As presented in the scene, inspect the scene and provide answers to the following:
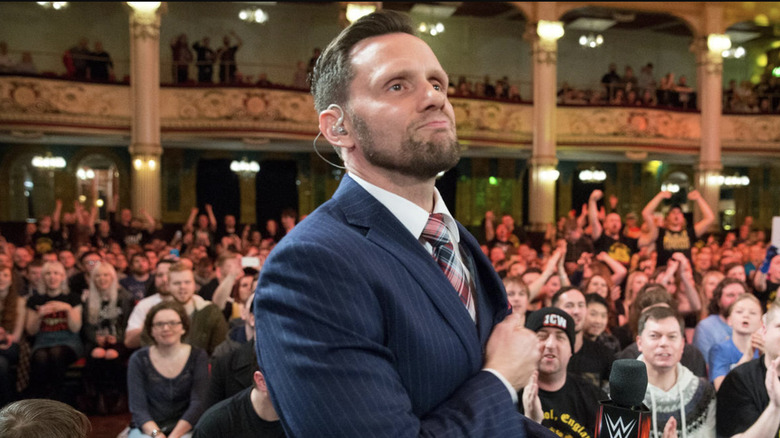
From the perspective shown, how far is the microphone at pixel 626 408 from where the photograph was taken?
125 cm

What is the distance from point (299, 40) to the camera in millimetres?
18781

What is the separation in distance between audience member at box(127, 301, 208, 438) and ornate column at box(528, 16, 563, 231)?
1191 centimetres

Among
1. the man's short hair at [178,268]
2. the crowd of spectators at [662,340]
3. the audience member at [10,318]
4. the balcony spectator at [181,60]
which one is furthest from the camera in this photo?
the balcony spectator at [181,60]

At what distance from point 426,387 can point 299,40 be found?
18.3 m

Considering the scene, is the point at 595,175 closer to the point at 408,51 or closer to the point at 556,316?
the point at 556,316

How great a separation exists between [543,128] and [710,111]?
3.95 metres

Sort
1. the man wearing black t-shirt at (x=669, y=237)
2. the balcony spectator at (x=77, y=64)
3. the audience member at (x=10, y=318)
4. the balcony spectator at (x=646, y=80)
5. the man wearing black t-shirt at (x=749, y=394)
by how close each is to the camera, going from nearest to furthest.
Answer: the man wearing black t-shirt at (x=749, y=394)
the audience member at (x=10, y=318)
the man wearing black t-shirt at (x=669, y=237)
the balcony spectator at (x=77, y=64)
the balcony spectator at (x=646, y=80)

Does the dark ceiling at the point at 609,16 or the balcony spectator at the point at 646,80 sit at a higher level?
the dark ceiling at the point at 609,16

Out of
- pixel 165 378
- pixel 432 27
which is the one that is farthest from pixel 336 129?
pixel 432 27

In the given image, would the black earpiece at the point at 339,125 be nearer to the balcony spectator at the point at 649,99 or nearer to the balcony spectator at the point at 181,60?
the balcony spectator at the point at 181,60

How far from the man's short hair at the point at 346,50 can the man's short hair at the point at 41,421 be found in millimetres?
1159

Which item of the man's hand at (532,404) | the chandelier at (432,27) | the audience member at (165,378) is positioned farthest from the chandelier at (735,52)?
the man's hand at (532,404)

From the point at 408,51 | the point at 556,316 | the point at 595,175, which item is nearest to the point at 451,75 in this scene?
the point at 595,175

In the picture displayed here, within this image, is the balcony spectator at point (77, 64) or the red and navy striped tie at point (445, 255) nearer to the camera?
the red and navy striped tie at point (445, 255)
